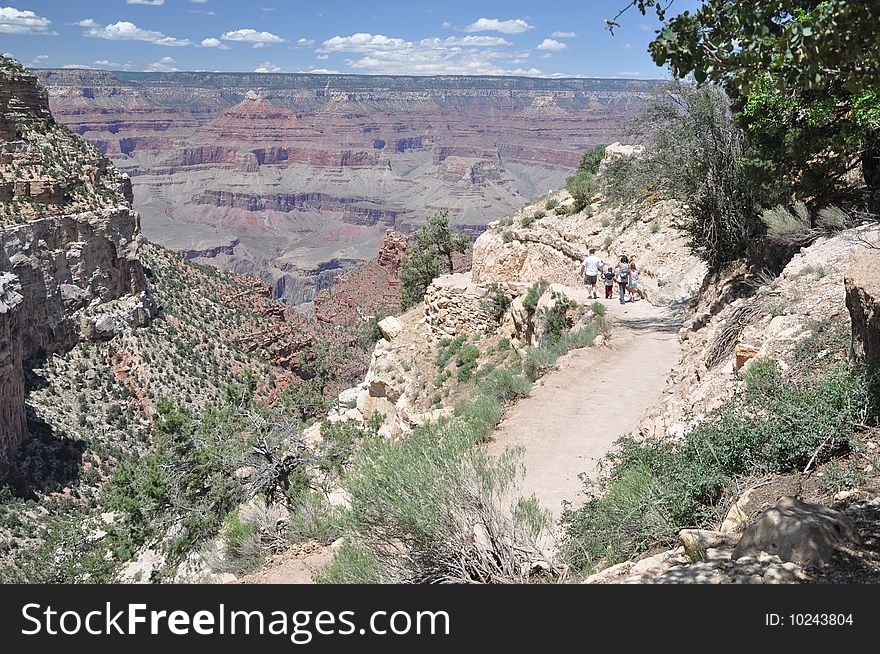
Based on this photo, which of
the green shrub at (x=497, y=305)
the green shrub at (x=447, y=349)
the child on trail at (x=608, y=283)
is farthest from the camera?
the green shrub at (x=497, y=305)

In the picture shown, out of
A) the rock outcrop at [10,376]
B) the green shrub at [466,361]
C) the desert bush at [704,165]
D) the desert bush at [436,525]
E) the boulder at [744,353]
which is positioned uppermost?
the desert bush at [704,165]

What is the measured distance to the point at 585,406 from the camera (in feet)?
38.2

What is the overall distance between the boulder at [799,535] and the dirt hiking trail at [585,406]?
359 centimetres

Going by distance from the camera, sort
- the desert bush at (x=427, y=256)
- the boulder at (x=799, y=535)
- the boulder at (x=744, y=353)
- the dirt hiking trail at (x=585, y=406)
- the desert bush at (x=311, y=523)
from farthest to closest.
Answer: the desert bush at (x=427, y=256), the dirt hiking trail at (x=585, y=406), the desert bush at (x=311, y=523), the boulder at (x=744, y=353), the boulder at (x=799, y=535)

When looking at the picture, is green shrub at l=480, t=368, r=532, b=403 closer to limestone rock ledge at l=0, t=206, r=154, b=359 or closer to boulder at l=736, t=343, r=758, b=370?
boulder at l=736, t=343, r=758, b=370

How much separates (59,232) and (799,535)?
42.0 meters

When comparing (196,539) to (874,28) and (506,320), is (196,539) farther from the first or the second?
(874,28)

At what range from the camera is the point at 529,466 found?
31.0 ft

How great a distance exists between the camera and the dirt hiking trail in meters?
9.23

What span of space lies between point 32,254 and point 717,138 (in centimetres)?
3524

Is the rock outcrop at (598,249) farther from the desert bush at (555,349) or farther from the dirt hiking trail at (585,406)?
the desert bush at (555,349)

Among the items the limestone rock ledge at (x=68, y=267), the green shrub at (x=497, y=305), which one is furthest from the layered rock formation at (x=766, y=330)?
the limestone rock ledge at (x=68, y=267)

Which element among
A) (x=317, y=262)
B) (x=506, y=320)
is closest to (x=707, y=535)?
(x=506, y=320)

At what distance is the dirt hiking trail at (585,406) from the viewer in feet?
30.3
